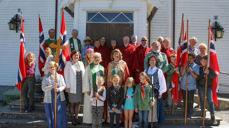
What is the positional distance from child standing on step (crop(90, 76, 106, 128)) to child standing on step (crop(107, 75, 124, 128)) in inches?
6.2

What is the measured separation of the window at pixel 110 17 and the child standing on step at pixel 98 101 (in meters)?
2.43

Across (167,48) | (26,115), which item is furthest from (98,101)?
(167,48)

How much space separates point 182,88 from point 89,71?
244 centimetres

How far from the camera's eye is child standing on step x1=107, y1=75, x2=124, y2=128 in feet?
16.6

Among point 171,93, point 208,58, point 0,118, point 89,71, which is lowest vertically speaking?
point 0,118

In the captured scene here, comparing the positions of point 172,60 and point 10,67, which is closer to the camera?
point 172,60

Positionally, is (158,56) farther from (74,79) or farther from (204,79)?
(74,79)

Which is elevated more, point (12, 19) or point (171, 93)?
point (12, 19)

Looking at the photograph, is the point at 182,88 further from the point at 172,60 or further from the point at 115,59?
the point at 115,59

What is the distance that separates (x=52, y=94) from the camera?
5.21 m

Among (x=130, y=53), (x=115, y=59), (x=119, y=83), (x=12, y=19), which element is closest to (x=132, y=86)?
(x=119, y=83)

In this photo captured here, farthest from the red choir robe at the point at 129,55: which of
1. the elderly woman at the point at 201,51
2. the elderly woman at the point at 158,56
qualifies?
the elderly woman at the point at 201,51

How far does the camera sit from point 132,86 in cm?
528

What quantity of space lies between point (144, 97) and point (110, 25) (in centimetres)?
281
